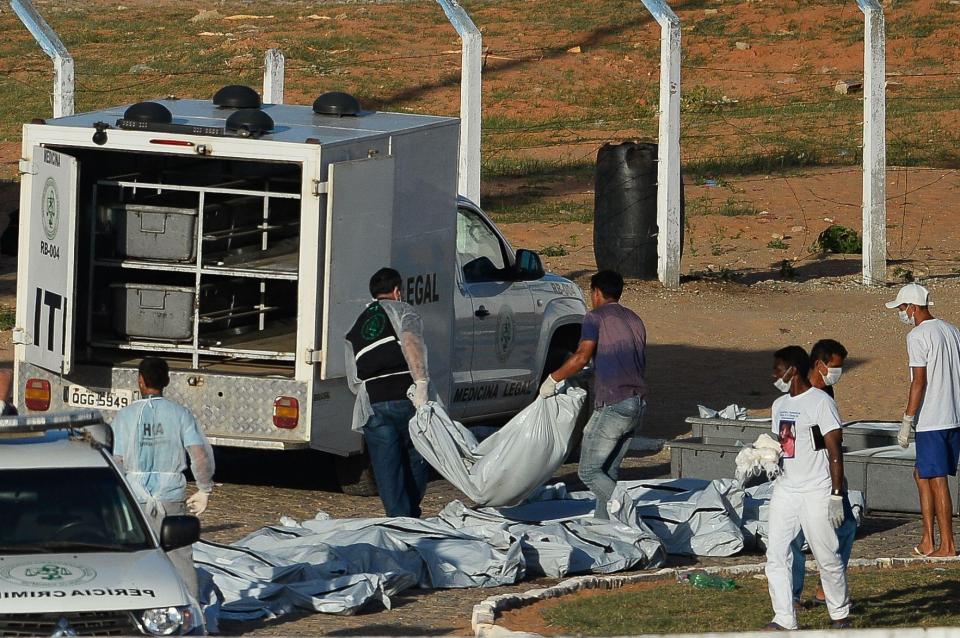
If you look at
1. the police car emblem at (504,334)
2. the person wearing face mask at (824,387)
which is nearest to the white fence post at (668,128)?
the police car emblem at (504,334)

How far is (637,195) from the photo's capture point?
71.5 ft

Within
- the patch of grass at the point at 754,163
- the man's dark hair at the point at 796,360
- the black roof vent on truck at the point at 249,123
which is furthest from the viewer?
the patch of grass at the point at 754,163

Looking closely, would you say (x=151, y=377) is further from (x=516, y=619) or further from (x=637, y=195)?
(x=637, y=195)

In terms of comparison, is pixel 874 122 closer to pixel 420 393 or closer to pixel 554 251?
pixel 554 251

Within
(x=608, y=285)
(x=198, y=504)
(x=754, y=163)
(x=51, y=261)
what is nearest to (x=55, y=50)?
(x=51, y=261)

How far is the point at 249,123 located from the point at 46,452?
4127 mm

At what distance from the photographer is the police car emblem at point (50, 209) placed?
11508 mm

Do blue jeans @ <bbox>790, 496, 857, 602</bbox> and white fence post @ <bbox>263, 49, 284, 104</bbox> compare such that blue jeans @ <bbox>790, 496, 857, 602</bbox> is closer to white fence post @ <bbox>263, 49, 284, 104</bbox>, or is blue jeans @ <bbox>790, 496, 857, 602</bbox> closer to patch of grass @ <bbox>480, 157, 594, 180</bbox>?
white fence post @ <bbox>263, 49, 284, 104</bbox>

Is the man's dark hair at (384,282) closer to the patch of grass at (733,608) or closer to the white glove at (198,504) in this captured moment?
the patch of grass at (733,608)

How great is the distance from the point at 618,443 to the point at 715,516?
782mm

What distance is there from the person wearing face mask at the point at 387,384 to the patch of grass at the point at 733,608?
1.83 m

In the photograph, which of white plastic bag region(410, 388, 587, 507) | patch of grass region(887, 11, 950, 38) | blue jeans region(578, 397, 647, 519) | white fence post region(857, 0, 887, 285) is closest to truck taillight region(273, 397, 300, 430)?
white plastic bag region(410, 388, 587, 507)

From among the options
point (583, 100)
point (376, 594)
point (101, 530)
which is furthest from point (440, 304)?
point (583, 100)

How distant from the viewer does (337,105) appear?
12.3 meters
